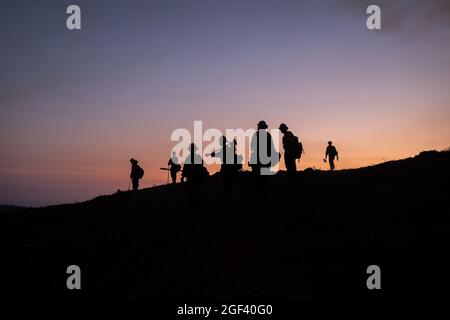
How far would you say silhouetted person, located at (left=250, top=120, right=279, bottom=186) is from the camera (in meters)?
16.1

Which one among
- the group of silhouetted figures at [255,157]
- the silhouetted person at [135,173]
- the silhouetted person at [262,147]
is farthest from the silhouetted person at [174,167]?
the silhouetted person at [262,147]

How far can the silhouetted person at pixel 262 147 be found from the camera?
634 inches

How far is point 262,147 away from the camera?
636 inches

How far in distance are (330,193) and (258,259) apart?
21.4ft

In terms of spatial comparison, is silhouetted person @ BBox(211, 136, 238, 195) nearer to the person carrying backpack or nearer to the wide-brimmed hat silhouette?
the wide-brimmed hat silhouette

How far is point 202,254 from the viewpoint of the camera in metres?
11.8

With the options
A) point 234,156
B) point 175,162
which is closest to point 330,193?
point 234,156

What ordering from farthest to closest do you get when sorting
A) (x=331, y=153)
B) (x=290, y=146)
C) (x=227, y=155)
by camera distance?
1. (x=331, y=153)
2. (x=227, y=155)
3. (x=290, y=146)

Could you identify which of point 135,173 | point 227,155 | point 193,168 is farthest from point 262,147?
point 135,173

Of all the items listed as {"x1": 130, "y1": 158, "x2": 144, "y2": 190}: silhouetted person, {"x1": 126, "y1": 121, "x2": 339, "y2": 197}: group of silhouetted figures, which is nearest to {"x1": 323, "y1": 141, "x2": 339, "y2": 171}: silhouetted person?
{"x1": 126, "y1": 121, "x2": 339, "y2": 197}: group of silhouetted figures

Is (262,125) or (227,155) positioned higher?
(262,125)

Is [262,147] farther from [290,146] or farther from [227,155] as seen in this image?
[227,155]
